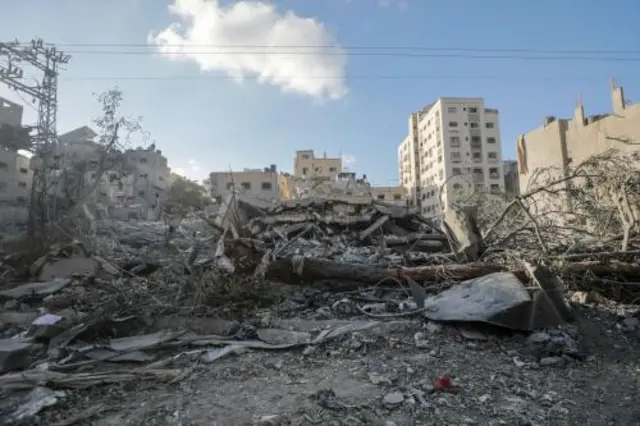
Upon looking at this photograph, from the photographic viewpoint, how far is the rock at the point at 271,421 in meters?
2.35

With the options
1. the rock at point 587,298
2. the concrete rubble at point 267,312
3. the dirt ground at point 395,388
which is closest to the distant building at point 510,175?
the rock at point 587,298

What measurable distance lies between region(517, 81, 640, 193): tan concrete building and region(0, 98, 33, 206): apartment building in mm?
30611

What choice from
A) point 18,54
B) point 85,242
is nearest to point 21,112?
point 18,54

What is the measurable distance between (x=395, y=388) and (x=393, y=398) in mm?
168

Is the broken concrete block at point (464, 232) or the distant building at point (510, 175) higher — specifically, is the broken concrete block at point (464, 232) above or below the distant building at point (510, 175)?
below

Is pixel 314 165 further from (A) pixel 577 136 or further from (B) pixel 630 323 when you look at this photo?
(B) pixel 630 323

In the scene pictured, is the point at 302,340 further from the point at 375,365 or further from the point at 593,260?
the point at 593,260

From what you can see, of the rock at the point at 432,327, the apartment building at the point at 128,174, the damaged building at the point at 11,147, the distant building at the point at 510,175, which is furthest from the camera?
the distant building at the point at 510,175

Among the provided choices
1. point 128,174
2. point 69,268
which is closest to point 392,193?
point 128,174

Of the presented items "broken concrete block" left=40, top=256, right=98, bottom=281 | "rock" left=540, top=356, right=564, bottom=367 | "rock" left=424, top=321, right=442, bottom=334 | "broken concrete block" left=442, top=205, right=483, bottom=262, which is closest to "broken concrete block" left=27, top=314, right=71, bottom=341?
"broken concrete block" left=40, top=256, right=98, bottom=281

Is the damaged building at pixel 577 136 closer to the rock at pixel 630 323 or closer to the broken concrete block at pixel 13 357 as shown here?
the rock at pixel 630 323

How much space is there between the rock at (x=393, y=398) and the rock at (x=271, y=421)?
702mm

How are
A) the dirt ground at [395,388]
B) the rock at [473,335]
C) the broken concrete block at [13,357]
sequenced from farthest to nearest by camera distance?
the rock at [473,335] → the broken concrete block at [13,357] → the dirt ground at [395,388]

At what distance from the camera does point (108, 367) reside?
10.8 feet
